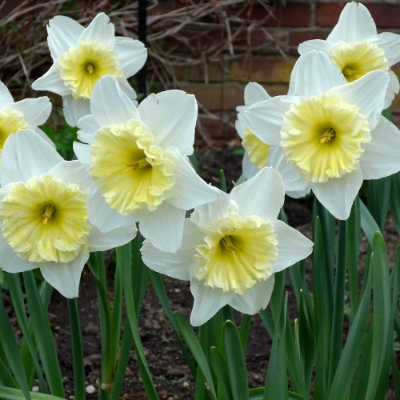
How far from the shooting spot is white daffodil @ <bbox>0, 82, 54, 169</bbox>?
3.76ft

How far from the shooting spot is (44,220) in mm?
945

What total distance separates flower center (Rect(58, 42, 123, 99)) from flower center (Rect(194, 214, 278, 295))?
51 centimetres

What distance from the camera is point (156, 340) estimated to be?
1.82 meters

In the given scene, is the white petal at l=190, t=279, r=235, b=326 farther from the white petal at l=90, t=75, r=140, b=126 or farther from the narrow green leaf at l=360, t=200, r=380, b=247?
the narrow green leaf at l=360, t=200, r=380, b=247

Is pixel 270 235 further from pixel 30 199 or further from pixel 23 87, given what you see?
pixel 23 87

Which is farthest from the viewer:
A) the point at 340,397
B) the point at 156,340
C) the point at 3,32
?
the point at 3,32

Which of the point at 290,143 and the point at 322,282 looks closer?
the point at 290,143

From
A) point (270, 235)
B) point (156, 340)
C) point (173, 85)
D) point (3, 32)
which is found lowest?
point (156, 340)

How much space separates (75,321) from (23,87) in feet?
6.31

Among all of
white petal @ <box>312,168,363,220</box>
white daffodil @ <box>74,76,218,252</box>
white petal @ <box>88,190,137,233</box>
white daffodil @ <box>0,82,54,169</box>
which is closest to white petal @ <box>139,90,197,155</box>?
white daffodil @ <box>74,76,218,252</box>

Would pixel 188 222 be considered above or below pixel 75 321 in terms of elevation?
above

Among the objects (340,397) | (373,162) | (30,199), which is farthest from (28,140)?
(340,397)

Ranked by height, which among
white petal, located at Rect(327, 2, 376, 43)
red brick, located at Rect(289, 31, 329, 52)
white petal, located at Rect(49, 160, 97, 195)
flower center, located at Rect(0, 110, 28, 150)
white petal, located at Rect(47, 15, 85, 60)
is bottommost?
red brick, located at Rect(289, 31, 329, 52)

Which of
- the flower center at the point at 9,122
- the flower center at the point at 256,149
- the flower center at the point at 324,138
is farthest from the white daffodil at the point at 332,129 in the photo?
the flower center at the point at 9,122
